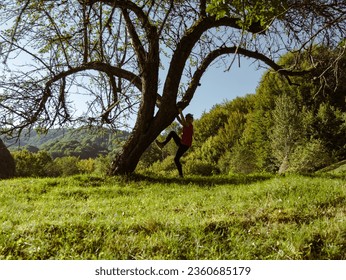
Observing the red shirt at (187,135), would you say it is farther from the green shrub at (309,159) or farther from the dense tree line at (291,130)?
the green shrub at (309,159)

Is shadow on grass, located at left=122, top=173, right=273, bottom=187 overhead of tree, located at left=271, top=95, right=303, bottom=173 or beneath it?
beneath

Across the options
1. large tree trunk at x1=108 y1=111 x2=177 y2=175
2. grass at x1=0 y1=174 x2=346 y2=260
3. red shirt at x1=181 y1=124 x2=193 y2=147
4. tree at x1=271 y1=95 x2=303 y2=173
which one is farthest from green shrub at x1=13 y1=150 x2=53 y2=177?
grass at x1=0 y1=174 x2=346 y2=260

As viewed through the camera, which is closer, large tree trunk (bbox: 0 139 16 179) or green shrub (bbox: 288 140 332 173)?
large tree trunk (bbox: 0 139 16 179)

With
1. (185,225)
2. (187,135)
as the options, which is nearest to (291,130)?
(187,135)

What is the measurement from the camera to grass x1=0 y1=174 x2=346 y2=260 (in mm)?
4023

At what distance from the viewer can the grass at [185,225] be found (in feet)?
13.2

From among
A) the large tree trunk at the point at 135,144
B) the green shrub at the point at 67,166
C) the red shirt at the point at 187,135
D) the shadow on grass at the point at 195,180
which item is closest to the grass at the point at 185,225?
the shadow on grass at the point at 195,180

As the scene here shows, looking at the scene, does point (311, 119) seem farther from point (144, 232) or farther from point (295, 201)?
point (144, 232)

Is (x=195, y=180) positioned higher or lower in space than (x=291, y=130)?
lower

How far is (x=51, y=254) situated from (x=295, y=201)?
4.34m

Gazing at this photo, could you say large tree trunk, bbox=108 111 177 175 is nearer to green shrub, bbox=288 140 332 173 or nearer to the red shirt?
the red shirt

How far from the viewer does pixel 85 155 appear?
114 meters

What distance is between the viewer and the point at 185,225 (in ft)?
15.7

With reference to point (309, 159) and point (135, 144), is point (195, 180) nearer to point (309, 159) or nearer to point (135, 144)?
point (135, 144)
